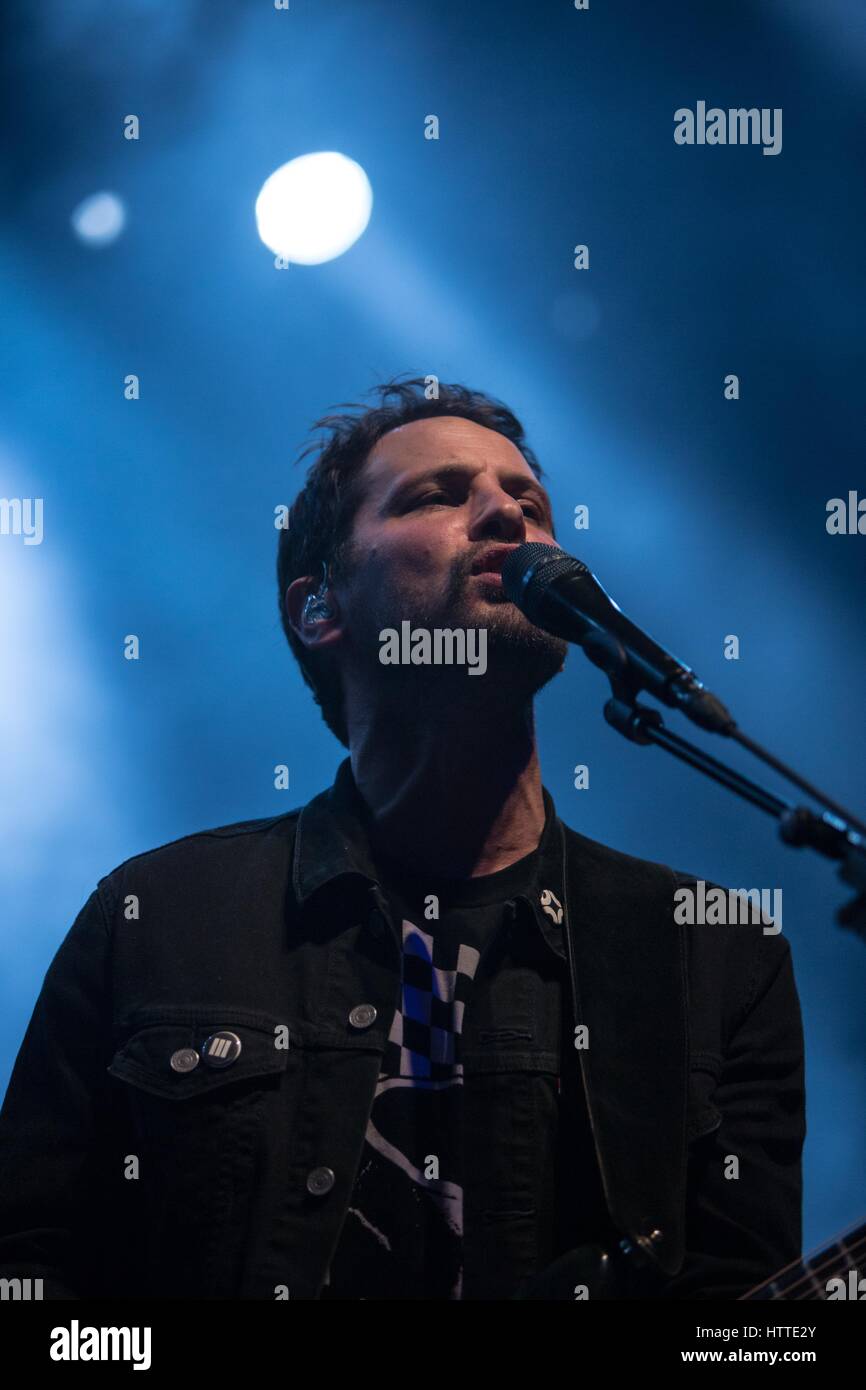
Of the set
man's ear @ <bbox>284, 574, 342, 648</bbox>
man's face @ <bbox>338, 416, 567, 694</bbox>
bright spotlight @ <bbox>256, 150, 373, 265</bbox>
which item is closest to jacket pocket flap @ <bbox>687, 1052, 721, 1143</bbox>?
man's face @ <bbox>338, 416, 567, 694</bbox>

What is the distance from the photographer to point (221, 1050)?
1914 millimetres

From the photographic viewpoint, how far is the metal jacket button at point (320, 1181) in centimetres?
180

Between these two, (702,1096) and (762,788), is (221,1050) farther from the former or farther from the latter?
(762,788)

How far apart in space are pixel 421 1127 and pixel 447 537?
3.42ft

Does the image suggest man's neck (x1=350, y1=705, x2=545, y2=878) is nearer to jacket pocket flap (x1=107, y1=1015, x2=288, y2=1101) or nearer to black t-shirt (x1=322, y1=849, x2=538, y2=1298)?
black t-shirt (x1=322, y1=849, x2=538, y2=1298)

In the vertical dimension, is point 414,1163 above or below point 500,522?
below

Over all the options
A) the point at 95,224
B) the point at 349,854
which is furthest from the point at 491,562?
the point at 95,224

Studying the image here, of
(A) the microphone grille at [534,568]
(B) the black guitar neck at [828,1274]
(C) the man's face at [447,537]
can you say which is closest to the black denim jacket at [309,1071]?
(B) the black guitar neck at [828,1274]

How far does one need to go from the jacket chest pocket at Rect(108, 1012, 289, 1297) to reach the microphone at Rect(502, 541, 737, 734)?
878 mm

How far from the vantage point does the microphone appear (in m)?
1.31

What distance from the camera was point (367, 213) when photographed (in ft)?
8.25

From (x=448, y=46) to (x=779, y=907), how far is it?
1.98 meters

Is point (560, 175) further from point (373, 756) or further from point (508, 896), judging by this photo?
point (508, 896)

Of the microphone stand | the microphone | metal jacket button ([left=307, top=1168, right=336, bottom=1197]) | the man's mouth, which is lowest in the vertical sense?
metal jacket button ([left=307, top=1168, right=336, bottom=1197])
